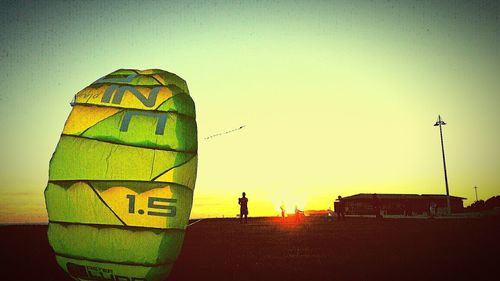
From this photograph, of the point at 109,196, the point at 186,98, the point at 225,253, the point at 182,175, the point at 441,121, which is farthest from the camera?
the point at 441,121

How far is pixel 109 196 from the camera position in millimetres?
5586

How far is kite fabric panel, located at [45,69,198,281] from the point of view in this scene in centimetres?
561

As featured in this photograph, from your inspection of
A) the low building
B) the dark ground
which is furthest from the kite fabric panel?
the low building

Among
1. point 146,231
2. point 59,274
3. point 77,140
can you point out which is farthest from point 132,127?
point 59,274

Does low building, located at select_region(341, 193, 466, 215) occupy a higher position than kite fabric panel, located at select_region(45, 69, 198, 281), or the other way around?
low building, located at select_region(341, 193, 466, 215)

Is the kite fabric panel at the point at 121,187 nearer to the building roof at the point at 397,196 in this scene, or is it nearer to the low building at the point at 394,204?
the low building at the point at 394,204

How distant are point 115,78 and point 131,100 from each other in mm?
769

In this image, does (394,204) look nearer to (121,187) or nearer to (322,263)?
(322,263)

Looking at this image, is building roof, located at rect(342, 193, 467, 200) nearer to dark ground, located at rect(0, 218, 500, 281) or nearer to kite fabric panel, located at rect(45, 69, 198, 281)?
dark ground, located at rect(0, 218, 500, 281)

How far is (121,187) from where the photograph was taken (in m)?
5.60

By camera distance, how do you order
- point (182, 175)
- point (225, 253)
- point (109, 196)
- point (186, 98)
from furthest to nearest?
point (225, 253) < point (186, 98) < point (182, 175) < point (109, 196)

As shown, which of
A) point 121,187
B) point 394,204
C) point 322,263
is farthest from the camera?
point 394,204

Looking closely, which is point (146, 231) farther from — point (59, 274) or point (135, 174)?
point (59, 274)

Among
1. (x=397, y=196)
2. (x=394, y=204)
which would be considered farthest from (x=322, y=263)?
(x=397, y=196)
